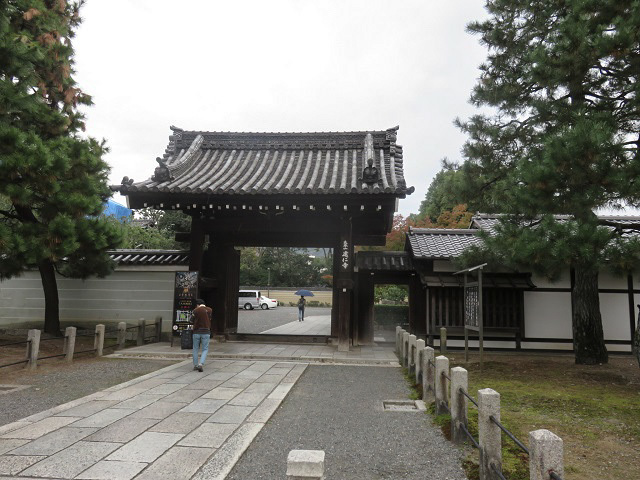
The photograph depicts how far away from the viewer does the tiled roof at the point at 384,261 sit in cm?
1286

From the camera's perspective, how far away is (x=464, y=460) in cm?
404

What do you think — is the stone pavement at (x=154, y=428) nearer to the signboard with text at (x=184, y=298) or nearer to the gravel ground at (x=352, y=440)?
the gravel ground at (x=352, y=440)

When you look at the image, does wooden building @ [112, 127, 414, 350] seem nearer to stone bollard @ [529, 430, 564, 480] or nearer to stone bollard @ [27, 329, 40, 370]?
stone bollard @ [27, 329, 40, 370]

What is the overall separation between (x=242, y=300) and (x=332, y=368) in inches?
1054

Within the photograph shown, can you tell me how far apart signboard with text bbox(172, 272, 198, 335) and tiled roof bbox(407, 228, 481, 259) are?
6314mm

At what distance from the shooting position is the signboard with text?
10398 millimetres

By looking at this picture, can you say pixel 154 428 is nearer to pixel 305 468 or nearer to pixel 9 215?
pixel 305 468

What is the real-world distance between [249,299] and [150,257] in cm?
2214

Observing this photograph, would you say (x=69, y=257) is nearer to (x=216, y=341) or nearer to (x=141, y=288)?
(x=141, y=288)

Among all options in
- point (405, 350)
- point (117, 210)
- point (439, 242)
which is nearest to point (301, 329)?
point (439, 242)

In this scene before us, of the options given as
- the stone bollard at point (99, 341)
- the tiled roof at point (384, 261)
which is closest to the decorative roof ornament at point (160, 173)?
the stone bollard at point (99, 341)

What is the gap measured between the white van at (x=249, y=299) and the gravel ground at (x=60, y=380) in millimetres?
24970

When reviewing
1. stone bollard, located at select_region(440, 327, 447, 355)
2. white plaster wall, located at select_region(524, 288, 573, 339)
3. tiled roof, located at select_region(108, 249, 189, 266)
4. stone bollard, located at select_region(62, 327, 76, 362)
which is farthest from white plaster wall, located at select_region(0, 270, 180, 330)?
white plaster wall, located at select_region(524, 288, 573, 339)

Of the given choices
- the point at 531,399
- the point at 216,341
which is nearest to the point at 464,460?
the point at 531,399
